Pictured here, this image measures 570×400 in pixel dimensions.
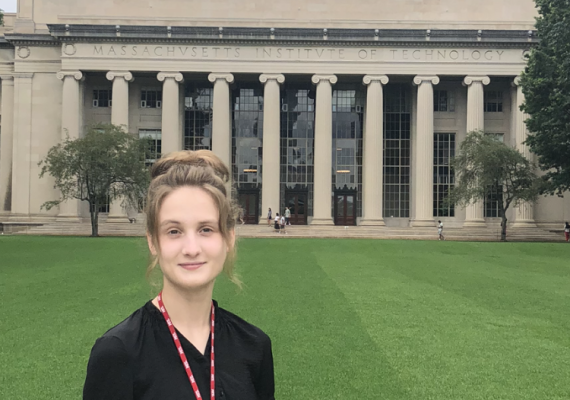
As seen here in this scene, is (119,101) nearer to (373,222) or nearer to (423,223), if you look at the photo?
(373,222)

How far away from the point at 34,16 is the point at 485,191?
4747cm

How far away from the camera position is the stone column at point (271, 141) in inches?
2036

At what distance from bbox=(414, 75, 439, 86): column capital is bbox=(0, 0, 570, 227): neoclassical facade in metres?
0.11

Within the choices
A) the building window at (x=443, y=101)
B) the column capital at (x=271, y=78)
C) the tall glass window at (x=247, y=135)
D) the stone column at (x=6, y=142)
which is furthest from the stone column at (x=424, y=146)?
the stone column at (x=6, y=142)

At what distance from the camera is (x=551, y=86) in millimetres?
29828

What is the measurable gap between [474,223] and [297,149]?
64.1ft

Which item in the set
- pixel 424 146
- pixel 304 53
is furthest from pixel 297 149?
pixel 424 146

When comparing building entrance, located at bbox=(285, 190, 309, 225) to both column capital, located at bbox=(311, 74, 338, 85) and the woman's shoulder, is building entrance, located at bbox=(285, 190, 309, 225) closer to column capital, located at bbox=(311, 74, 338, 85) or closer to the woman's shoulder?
column capital, located at bbox=(311, 74, 338, 85)

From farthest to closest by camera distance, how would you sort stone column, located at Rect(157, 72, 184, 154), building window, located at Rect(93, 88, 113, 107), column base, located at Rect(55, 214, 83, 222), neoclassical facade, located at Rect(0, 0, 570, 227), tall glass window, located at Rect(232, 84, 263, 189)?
1. tall glass window, located at Rect(232, 84, 263, 189)
2. building window, located at Rect(93, 88, 113, 107)
3. stone column, located at Rect(157, 72, 184, 154)
4. neoclassical facade, located at Rect(0, 0, 570, 227)
5. column base, located at Rect(55, 214, 83, 222)

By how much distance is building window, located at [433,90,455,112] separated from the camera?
184 feet

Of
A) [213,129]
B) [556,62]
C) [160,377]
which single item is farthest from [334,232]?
[160,377]

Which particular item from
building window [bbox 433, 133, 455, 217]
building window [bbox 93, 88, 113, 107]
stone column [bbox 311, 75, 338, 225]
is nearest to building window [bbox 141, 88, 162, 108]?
building window [bbox 93, 88, 113, 107]

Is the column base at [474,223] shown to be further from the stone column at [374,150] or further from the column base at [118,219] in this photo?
the column base at [118,219]

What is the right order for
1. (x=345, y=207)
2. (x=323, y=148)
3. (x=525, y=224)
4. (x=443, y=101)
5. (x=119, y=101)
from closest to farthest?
(x=525, y=224) < (x=119, y=101) < (x=323, y=148) < (x=443, y=101) < (x=345, y=207)
